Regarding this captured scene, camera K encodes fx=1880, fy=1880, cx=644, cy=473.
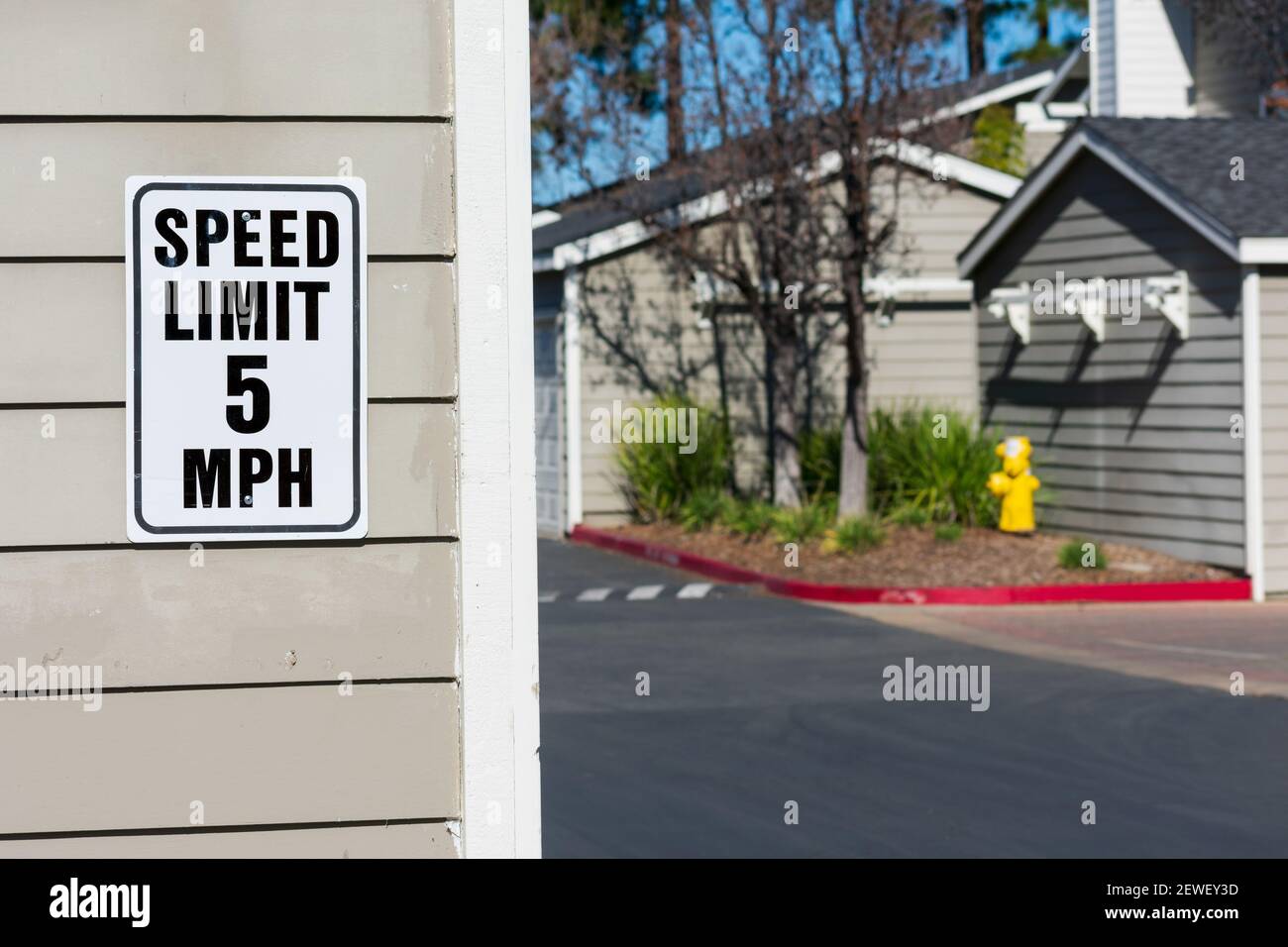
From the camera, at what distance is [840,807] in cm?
853

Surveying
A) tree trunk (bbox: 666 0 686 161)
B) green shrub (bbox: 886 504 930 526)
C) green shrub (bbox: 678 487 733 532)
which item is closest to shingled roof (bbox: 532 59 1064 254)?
tree trunk (bbox: 666 0 686 161)

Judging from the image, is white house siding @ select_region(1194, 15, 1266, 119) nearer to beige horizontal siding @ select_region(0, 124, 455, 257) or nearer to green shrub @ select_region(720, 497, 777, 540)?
green shrub @ select_region(720, 497, 777, 540)

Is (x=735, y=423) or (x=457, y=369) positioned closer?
(x=457, y=369)

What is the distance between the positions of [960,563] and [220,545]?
14.5 metres

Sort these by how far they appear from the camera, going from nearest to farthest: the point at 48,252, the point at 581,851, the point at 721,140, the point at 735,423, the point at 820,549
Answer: the point at 48,252 < the point at 581,851 < the point at 820,549 < the point at 721,140 < the point at 735,423

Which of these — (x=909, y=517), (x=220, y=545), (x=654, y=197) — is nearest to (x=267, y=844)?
(x=220, y=545)

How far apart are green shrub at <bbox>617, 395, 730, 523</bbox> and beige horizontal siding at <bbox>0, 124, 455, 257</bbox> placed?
60.5ft

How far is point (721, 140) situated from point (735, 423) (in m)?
4.00

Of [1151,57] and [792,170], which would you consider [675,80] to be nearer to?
[792,170]

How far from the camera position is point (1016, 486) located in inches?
735

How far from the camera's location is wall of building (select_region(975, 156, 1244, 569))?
1677 cm

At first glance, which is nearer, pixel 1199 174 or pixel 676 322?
pixel 1199 174

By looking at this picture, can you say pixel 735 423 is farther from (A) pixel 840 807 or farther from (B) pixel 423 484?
(B) pixel 423 484
